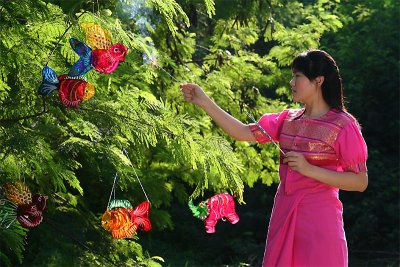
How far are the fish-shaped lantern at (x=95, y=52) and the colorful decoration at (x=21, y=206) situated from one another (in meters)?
0.64

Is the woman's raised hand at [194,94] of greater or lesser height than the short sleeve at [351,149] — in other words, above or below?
above

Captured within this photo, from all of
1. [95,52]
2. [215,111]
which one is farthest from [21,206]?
[215,111]

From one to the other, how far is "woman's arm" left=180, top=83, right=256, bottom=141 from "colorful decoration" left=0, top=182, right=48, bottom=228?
754 millimetres

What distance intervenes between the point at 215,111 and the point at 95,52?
0.57m

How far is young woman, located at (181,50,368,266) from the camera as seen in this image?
10.4ft

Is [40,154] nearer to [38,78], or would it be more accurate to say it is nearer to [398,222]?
[38,78]

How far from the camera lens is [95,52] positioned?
3191mm

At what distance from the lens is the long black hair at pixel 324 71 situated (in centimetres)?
329

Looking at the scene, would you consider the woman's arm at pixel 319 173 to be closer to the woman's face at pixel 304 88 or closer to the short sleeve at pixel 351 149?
the short sleeve at pixel 351 149

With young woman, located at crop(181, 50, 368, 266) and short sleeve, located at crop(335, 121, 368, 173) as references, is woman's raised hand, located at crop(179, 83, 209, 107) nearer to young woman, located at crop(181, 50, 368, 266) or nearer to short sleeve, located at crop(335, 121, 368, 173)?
young woman, located at crop(181, 50, 368, 266)

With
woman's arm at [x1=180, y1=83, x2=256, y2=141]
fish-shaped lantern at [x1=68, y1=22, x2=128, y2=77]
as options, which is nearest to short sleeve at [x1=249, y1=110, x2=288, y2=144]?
woman's arm at [x1=180, y1=83, x2=256, y2=141]

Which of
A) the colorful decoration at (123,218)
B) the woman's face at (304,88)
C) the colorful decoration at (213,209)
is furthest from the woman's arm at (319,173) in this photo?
the colorful decoration at (123,218)

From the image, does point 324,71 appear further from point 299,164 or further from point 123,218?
→ point 123,218

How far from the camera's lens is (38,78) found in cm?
359
